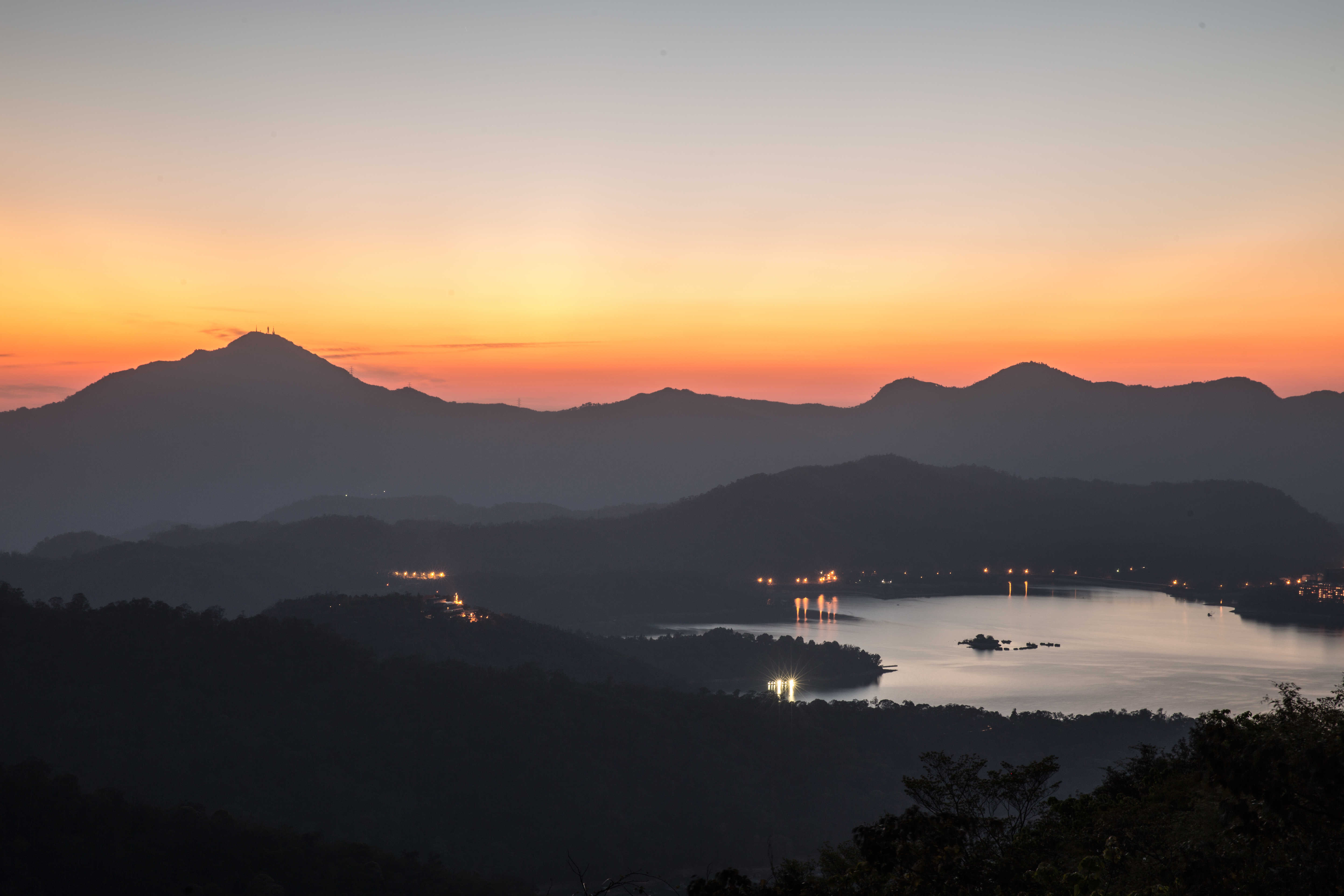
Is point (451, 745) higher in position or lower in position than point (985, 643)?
higher

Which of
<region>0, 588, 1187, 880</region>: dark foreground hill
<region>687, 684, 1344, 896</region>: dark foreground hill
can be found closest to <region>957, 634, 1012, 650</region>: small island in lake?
<region>0, 588, 1187, 880</region>: dark foreground hill

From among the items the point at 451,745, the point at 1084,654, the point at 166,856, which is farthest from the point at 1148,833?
the point at 1084,654

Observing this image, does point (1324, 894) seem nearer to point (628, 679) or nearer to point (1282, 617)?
point (628, 679)

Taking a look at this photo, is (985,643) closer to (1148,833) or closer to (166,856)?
(166,856)

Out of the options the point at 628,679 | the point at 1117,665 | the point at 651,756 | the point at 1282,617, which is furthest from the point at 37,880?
the point at 1282,617

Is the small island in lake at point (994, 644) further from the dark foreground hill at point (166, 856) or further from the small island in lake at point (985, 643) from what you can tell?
the dark foreground hill at point (166, 856)

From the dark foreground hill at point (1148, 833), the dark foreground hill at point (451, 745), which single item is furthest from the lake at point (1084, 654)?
the dark foreground hill at point (1148, 833)
